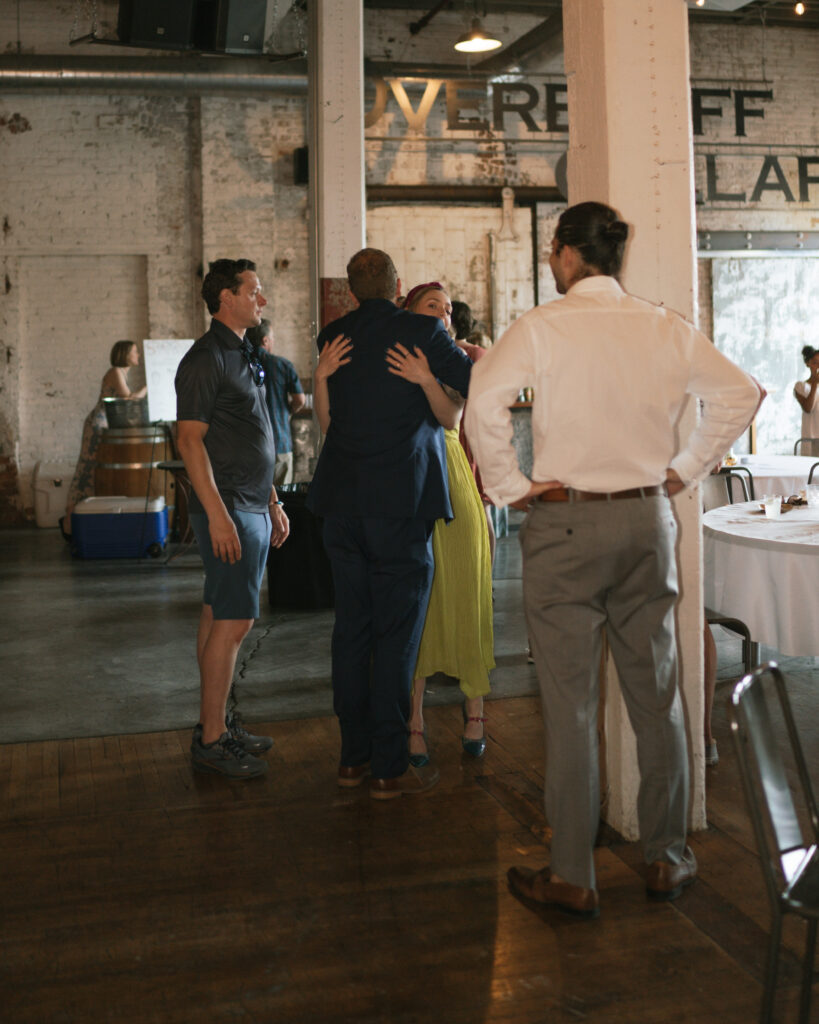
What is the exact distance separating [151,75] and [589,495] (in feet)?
29.5

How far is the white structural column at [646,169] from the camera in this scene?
2920 mm

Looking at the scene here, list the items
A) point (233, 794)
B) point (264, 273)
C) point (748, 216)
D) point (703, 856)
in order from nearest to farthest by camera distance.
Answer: point (703, 856), point (233, 794), point (264, 273), point (748, 216)

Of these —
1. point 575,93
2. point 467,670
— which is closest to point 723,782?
point 467,670

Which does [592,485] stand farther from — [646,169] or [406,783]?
[406,783]

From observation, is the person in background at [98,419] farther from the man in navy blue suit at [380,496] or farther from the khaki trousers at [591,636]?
the khaki trousers at [591,636]

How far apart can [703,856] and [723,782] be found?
62 cm

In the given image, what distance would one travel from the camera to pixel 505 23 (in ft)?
38.3

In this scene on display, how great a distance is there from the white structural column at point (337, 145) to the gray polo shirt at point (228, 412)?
2.73 metres

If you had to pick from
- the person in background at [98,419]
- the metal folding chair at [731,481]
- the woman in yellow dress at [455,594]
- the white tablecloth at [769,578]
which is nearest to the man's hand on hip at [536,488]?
the woman in yellow dress at [455,594]

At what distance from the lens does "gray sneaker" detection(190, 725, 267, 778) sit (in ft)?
11.8

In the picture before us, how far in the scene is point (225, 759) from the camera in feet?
11.9

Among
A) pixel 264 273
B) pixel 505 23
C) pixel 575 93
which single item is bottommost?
pixel 575 93

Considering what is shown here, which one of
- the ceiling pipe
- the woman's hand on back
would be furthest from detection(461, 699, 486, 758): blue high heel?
the ceiling pipe

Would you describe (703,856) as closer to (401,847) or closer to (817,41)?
(401,847)
